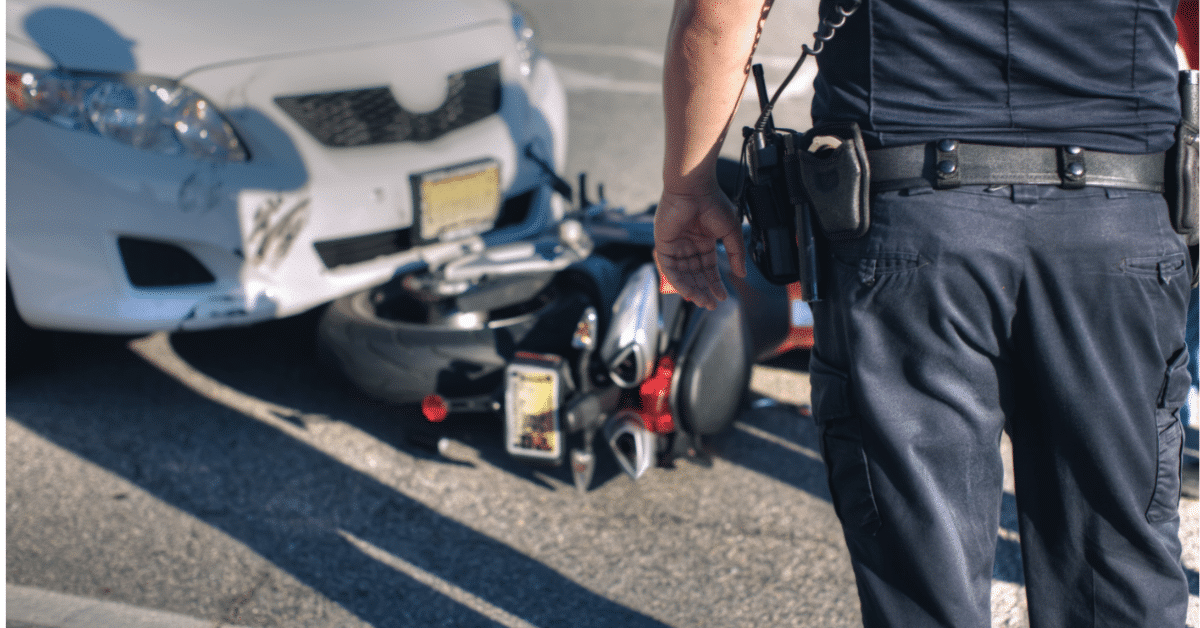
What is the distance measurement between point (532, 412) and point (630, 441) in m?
0.26

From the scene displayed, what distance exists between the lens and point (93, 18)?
9.46ft

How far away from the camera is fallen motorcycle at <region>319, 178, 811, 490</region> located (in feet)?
8.41

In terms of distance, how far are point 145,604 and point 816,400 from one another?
1.64 metres

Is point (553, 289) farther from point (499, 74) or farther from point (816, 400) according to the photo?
point (816, 400)

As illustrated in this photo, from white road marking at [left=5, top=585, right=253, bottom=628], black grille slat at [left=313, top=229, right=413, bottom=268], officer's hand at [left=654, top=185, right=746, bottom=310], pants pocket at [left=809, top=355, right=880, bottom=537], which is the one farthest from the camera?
black grille slat at [left=313, top=229, right=413, bottom=268]

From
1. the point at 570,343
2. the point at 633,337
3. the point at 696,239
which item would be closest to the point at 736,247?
the point at 696,239

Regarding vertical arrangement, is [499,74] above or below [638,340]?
above

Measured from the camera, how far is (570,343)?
2803mm

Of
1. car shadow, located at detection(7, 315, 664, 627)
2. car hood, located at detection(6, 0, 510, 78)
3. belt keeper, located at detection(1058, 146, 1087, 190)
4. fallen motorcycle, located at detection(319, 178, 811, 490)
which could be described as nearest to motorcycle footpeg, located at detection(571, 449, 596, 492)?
fallen motorcycle, located at detection(319, 178, 811, 490)

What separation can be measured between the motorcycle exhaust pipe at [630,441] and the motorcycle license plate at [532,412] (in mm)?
141

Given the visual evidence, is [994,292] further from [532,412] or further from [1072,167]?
[532,412]

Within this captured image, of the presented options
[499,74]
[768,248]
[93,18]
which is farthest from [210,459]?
[768,248]

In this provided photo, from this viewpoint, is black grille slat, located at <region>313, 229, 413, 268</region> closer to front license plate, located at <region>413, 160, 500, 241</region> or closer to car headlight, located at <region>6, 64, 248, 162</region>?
front license plate, located at <region>413, 160, 500, 241</region>

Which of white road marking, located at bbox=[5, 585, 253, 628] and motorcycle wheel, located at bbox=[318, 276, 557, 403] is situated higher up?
motorcycle wheel, located at bbox=[318, 276, 557, 403]
